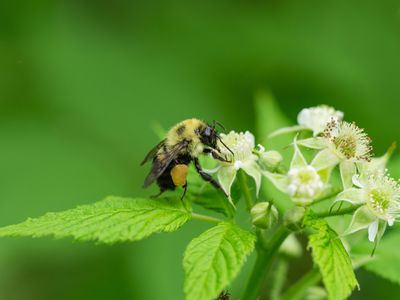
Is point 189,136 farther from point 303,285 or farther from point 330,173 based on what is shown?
point 303,285

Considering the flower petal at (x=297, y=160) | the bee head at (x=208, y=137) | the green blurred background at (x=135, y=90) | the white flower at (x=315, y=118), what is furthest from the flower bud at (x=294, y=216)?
the green blurred background at (x=135, y=90)

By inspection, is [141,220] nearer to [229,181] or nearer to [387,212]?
[229,181]

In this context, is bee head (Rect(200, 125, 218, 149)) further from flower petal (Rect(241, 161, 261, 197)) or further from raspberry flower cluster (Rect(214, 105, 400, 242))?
flower petal (Rect(241, 161, 261, 197))

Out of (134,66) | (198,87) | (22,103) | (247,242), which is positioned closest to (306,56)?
(198,87)

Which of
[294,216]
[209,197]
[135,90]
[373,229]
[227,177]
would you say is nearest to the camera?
[294,216]

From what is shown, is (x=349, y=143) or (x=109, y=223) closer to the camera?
(x=109, y=223)

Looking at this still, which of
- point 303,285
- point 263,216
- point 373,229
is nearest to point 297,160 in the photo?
point 263,216

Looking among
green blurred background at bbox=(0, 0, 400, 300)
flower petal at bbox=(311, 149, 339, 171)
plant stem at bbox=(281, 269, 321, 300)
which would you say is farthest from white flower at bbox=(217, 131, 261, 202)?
green blurred background at bbox=(0, 0, 400, 300)
